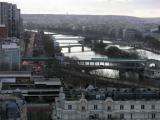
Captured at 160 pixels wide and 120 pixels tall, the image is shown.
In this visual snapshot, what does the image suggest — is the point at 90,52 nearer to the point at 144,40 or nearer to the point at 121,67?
the point at 144,40

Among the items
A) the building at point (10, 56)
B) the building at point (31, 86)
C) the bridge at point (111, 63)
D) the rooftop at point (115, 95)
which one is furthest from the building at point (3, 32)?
the rooftop at point (115, 95)

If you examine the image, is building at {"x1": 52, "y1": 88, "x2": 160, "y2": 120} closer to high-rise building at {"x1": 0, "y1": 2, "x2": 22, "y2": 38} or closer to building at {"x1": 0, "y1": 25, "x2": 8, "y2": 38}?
building at {"x1": 0, "y1": 25, "x2": 8, "y2": 38}

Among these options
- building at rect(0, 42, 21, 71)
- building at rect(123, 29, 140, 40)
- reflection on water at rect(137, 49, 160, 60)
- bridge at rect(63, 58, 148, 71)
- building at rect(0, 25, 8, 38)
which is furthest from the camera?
building at rect(123, 29, 140, 40)

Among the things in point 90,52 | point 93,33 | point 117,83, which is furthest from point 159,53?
point 93,33

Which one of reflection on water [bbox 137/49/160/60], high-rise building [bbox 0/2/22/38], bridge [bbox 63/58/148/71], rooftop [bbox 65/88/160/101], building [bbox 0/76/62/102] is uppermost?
high-rise building [bbox 0/2/22/38]

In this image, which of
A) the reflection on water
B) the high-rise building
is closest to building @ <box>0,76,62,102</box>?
the high-rise building

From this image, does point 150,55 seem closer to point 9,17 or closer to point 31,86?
point 9,17

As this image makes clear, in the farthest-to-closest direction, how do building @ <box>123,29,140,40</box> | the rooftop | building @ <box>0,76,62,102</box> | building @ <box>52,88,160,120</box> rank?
1. building @ <box>123,29,140,40</box>
2. building @ <box>0,76,62,102</box>
3. the rooftop
4. building @ <box>52,88,160,120</box>

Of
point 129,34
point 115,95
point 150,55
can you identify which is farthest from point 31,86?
point 129,34
